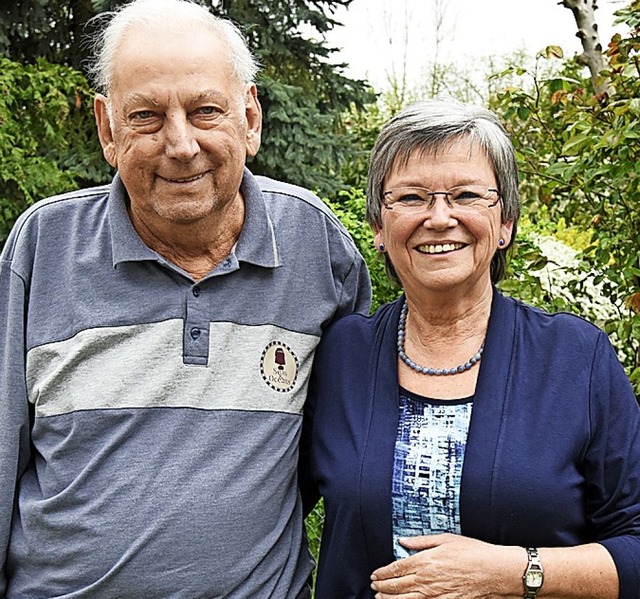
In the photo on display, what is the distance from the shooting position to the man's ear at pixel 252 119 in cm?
250

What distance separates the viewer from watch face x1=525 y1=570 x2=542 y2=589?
2.13 meters

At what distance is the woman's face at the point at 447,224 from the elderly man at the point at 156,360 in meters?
0.39

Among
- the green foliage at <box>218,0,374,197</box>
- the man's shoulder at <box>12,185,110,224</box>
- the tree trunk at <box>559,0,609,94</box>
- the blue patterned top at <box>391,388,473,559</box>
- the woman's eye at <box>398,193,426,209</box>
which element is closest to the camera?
the blue patterned top at <box>391,388,473,559</box>

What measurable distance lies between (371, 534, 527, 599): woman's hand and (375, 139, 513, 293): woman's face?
2.04 ft

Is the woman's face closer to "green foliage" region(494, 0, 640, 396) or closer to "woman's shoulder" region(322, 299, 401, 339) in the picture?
"woman's shoulder" region(322, 299, 401, 339)

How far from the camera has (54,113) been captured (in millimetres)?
6320

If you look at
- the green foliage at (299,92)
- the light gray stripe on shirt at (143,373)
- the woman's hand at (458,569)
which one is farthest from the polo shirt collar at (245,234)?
the green foliage at (299,92)

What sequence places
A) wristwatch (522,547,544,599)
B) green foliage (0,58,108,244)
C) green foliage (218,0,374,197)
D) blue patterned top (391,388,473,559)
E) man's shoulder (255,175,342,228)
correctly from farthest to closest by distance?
1. green foliage (218,0,374,197)
2. green foliage (0,58,108,244)
3. man's shoulder (255,175,342,228)
4. blue patterned top (391,388,473,559)
5. wristwatch (522,547,544,599)

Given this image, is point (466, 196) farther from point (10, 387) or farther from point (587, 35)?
point (587, 35)

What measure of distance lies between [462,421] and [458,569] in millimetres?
348

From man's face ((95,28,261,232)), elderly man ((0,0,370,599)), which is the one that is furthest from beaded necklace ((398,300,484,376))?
man's face ((95,28,261,232))

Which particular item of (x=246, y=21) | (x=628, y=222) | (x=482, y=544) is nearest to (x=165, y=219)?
(x=482, y=544)

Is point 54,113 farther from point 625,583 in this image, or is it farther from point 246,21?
point 625,583

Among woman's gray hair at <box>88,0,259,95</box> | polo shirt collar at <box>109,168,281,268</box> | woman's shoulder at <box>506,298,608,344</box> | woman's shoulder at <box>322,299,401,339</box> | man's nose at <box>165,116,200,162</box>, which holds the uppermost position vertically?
woman's gray hair at <box>88,0,259,95</box>
